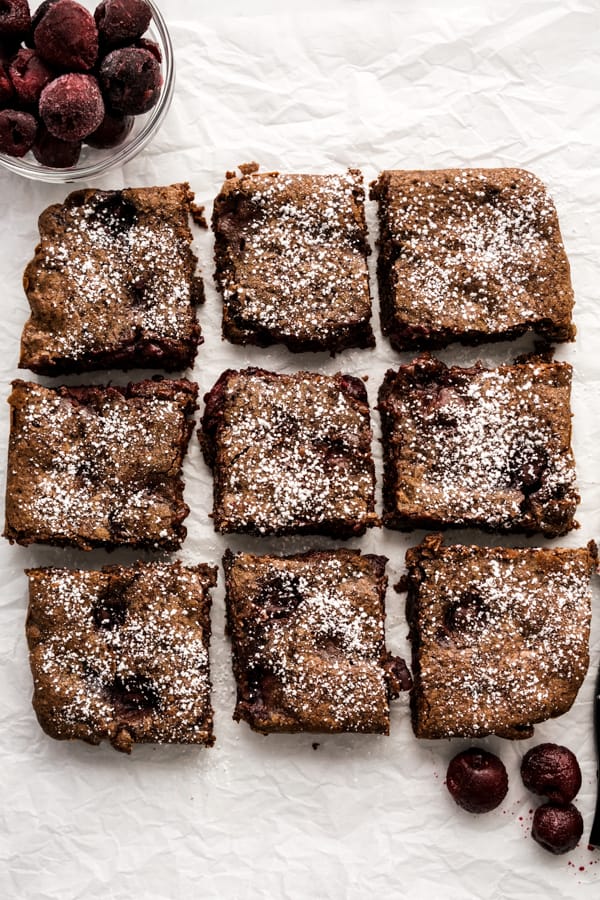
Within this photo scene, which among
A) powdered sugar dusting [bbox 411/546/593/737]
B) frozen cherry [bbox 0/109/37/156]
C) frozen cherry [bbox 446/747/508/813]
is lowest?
frozen cherry [bbox 446/747/508/813]

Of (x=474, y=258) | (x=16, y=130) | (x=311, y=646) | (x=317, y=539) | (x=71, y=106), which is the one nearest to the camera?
(x=71, y=106)

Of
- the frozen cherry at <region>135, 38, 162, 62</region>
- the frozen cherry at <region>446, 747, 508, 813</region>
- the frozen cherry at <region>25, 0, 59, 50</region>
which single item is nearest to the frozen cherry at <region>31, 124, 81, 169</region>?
the frozen cherry at <region>25, 0, 59, 50</region>

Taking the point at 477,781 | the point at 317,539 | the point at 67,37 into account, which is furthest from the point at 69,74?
the point at 477,781

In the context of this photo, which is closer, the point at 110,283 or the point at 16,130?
the point at 16,130

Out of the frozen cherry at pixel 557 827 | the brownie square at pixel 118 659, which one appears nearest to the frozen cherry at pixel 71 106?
the brownie square at pixel 118 659

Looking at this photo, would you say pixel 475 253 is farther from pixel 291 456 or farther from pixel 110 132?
pixel 110 132

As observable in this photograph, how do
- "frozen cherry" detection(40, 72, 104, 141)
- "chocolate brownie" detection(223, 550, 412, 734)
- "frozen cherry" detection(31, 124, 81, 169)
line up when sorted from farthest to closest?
"chocolate brownie" detection(223, 550, 412, 734)
"frozen cherry" detection(31, 124, 81, 169)
"frozen cherry" detection(40, 72, 104, 141)

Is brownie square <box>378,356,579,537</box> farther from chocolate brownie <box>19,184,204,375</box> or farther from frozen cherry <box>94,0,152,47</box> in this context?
frozen cherry <box>94,0,152,47</box>

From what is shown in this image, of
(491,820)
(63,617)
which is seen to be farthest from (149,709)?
(491,820)
